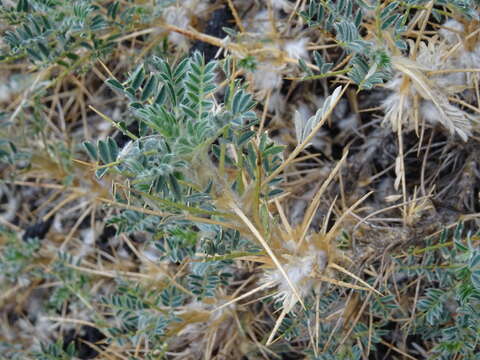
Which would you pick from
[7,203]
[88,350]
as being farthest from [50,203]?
[88,350]

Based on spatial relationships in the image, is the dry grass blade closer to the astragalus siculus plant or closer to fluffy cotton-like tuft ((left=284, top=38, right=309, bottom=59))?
the astragalus siculus plant

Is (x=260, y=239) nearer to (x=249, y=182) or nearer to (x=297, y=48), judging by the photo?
(x=249, y=182)

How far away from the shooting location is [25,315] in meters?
1.77

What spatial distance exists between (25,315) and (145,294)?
23.4 inches

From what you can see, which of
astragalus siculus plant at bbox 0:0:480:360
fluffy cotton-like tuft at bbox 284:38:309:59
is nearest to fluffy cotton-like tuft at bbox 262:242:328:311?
astragalus siculus plant at bbox 0:0:480:360

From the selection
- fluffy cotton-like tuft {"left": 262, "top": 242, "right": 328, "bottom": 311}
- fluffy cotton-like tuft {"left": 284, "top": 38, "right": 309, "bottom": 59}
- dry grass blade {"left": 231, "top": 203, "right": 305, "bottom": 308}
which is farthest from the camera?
fluffy cotton-like tuft {"left": 284, "top": 38, "right": 309, "bottom": 59}

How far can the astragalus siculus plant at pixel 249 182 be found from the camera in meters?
0.90

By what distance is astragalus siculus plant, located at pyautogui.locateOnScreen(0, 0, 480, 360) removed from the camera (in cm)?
90

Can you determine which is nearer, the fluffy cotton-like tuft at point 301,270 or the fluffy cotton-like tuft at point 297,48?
the fluffy cotton-like tuft at point 301,270

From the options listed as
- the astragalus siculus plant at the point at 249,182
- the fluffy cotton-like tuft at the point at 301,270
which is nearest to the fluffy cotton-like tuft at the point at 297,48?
the astragalus siculus plant at the point at 249,182

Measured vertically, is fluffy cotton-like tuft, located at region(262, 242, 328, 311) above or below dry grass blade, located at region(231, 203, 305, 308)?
below

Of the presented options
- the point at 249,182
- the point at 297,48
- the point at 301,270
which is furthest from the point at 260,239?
the point at 297,48

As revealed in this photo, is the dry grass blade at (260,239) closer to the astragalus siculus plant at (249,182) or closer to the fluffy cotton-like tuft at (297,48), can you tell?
the astragalus siculus plant at (249,182)

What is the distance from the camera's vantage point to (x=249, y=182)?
1148 mm
